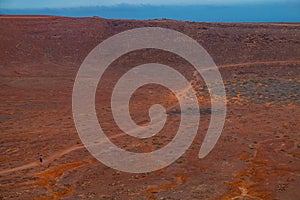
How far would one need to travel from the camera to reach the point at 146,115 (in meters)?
23.2

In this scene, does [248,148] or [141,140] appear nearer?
[248,148]

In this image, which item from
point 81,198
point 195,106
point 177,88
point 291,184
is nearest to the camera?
point 81,198

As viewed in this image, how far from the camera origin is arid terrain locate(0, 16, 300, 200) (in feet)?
46.1

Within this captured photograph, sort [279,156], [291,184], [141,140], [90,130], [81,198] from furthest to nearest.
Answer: [90,130]
[141,140]
[279,156]
[291,184]
[81,198]

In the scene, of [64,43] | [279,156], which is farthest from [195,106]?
[64,43]

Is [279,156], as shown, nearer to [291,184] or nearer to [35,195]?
[291,184]

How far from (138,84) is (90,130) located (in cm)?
1053

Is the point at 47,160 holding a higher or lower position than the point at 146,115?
lower

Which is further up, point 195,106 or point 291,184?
point 195,106

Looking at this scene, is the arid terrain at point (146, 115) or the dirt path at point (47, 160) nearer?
the arid terrain at point (146, 115)

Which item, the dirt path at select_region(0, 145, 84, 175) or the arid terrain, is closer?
the arid terrain

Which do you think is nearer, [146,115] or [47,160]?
[47,160]

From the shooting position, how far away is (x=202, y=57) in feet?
123

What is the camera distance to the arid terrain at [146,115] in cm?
1404
